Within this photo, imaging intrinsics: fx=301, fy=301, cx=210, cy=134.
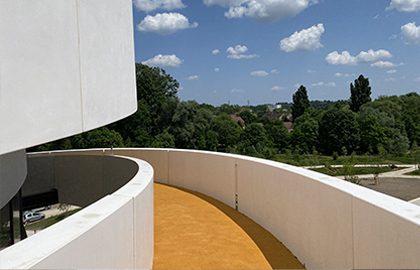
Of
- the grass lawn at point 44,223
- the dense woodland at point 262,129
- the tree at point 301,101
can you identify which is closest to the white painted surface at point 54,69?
the grass lawn at point 44,223

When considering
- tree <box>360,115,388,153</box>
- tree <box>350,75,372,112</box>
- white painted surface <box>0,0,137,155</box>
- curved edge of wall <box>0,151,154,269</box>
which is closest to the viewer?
curved edge of wall <box>0,151,154,269</box>

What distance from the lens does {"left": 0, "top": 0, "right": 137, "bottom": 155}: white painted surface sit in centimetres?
247

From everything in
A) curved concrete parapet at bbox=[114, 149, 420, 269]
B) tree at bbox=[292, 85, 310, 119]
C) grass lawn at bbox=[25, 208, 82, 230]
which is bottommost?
grass lawn at bbox=[25, 208, 82, 230]

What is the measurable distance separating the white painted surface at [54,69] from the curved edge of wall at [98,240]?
862 mm

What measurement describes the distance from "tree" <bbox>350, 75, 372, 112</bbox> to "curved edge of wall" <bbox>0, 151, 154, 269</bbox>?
82085 millimetres

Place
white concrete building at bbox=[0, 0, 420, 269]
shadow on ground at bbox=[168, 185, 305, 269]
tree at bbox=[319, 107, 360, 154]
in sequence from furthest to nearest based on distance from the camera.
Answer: tree at bbox=[319, 107, 360, 154], shadow on ground at bbox=[168, 185, 305, 269], white concrete building at bbox=[0, 0, 420, 269]

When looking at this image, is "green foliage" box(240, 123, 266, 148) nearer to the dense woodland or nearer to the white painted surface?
the dense woodland

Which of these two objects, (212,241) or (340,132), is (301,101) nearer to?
(340,132)

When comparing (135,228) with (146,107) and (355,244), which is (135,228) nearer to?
(355,244)

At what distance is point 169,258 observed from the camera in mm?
4195

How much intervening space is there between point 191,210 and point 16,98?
4342 millimetres

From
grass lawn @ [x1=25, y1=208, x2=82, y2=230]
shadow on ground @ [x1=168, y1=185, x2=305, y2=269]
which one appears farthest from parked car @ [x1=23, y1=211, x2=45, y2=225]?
shadow on ground @ [x1=168, y1=185, x2=305, y2=269]

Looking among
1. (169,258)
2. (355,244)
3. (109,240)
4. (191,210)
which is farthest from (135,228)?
(191,210)

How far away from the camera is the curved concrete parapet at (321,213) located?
2.14 m
